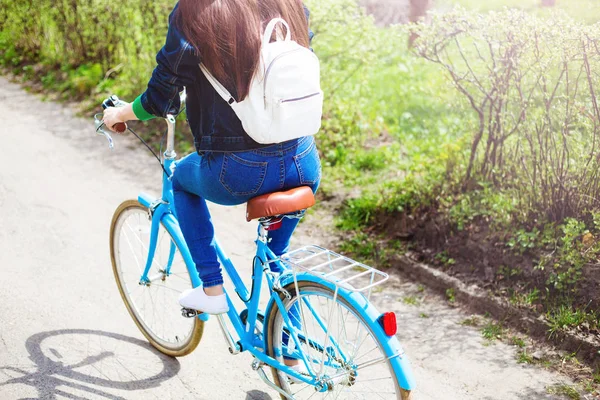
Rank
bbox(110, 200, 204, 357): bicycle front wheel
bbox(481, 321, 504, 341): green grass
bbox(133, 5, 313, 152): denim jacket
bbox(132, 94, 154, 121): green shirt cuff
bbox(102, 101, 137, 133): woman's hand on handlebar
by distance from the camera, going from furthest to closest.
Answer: bbox(481, 321, 504, 341): green grass
bbox(110, 200, 204, 357): bicycle front wheel
bbox(102, 101, 137, 133): woman's hand on handlebar
bbox(132, 94, 154, 121): green shirt cuff
bbox(133, 5, 313, 152): denim jacket

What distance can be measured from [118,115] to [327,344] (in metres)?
1.33

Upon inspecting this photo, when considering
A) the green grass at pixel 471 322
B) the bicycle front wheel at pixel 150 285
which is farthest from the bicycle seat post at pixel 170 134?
the green grass at pixel 471 322

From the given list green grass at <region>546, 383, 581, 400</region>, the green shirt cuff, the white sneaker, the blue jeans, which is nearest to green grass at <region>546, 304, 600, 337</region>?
green grass at <region>546, 383, 581, 400</region>

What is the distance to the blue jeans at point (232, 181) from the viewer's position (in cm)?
279

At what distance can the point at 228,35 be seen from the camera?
2664 mm

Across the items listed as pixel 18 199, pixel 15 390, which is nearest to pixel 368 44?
pixel 18 199

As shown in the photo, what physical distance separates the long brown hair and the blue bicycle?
1.59 ft

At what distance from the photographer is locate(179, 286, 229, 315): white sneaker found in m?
3.16

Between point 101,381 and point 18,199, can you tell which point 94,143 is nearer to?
point 18,199

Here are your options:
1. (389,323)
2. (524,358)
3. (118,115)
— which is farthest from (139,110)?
(524,358)

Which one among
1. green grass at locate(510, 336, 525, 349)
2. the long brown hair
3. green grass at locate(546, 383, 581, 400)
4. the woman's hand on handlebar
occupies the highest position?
the long brown hair

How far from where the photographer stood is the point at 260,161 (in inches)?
109

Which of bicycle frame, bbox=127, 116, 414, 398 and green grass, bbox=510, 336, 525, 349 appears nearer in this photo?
bicycle frame, bbox=127, 116, 414, 398

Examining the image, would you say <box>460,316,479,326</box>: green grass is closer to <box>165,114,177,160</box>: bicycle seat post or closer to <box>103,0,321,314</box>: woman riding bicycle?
<box>103,0,321,314</box>: woman riding bicycle
